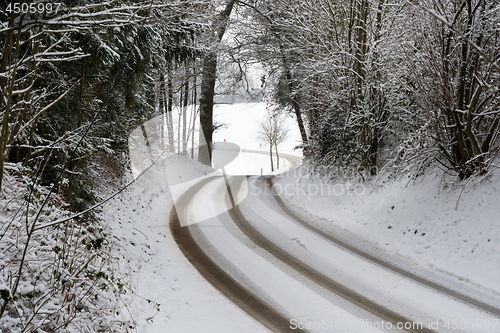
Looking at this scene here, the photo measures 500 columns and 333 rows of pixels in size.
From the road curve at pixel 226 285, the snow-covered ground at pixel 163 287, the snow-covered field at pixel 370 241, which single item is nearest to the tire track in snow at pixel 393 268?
the snow-covered field at pixel 370 241

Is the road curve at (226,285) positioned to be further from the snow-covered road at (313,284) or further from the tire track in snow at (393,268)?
the tire track in snow at (393,268)

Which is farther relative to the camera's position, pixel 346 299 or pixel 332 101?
pixel 332 101

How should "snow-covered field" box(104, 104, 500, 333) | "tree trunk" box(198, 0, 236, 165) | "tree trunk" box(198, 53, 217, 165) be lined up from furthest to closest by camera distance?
"tree trunk" box(198, 53, 217, 165) → "tree trunk" box(198, 0, 236, 165) → "snow-covered field" box(104, 104, 500, 333)

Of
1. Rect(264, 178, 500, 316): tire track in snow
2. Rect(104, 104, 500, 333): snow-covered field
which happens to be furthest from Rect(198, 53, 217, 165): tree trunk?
Rect(264, 178, 500, 316): tire track in snow

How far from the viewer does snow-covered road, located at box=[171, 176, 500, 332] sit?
5332 millimetres

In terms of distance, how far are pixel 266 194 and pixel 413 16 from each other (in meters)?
8.22

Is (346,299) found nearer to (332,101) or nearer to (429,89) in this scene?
(429,89)

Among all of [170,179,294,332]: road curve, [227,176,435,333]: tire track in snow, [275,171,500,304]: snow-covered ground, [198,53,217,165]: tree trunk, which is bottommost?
[170,179,294,332]: road curve

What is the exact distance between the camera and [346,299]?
19.6 ft

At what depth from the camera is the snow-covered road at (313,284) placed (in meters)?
5.33

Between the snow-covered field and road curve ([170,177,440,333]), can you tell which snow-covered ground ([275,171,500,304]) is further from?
road curve ([170,177,440,333])

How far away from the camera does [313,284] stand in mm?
6562

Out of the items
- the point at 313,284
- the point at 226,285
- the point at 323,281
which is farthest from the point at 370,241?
the point at 226,285

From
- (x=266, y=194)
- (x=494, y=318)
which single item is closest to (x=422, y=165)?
(x=494, y=318)
